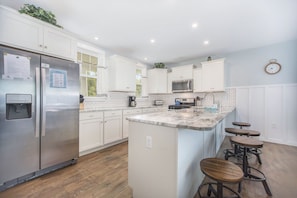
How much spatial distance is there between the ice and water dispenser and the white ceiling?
4.81 ft

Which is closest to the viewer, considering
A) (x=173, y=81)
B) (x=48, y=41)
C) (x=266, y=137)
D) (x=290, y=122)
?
(x=48, y=41)

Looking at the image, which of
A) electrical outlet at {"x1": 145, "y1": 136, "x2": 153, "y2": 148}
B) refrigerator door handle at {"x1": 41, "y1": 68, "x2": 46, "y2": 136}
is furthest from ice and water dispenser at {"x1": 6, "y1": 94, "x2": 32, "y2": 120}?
electrical outlet at {"x1": 145, "y1": 136, "x2": 153, "y2": 148}

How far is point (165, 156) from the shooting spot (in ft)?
4.37

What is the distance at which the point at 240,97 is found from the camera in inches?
159

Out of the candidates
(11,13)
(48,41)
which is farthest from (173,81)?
(11,13)

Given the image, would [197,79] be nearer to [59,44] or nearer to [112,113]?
[112,113]

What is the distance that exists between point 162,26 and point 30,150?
3.05m

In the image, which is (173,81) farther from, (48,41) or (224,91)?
(48,41)

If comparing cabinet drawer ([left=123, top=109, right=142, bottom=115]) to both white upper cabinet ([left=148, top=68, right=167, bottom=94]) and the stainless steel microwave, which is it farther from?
the stainless steel microwave

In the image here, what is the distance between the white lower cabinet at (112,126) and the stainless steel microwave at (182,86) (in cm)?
231

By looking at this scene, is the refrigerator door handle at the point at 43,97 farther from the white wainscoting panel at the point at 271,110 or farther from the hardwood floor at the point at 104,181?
the white wainscoting panel at the point at 271,110

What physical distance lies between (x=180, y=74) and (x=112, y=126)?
294cm

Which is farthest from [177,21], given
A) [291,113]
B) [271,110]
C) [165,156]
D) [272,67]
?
[291,113]

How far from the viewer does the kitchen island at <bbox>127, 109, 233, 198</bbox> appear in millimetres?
1271
